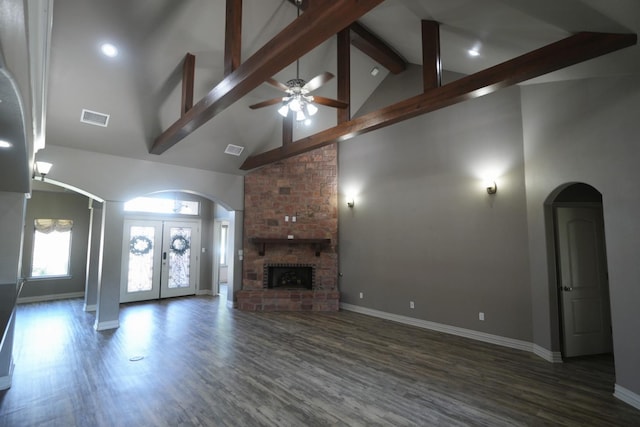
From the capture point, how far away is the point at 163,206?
782cm

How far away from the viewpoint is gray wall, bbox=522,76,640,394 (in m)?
2.79

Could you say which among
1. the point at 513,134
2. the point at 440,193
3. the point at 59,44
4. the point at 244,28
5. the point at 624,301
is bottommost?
the point at 624,301

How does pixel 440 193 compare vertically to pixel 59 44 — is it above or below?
below

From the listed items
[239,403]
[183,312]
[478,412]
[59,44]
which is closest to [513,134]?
[478,412]

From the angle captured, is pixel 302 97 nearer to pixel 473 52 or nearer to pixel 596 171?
pixel 473 52

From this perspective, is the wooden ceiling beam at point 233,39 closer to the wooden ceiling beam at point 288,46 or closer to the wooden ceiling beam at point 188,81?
the wooden ceiling beam at point 288,46

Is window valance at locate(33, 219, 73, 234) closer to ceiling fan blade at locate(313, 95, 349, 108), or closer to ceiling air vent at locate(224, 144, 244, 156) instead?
ceiling air vent at locate(224, 144, 244, 156)

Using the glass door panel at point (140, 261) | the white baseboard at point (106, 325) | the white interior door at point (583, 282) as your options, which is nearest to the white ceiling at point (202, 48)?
the white interior door at point (583, 282)

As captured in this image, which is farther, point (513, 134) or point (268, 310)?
point (268, 310)

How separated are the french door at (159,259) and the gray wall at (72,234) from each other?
1.80m

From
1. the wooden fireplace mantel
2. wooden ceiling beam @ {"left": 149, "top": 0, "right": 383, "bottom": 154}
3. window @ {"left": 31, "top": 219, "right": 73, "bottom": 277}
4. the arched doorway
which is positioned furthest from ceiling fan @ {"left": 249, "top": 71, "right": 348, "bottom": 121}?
window @ {"left": 31, "top": 219, "right": 73, "bottom": 277}

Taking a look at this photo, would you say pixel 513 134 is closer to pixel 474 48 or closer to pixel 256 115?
pixel 474 48

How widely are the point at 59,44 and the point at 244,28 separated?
225 cm

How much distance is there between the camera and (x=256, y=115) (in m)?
5.72
